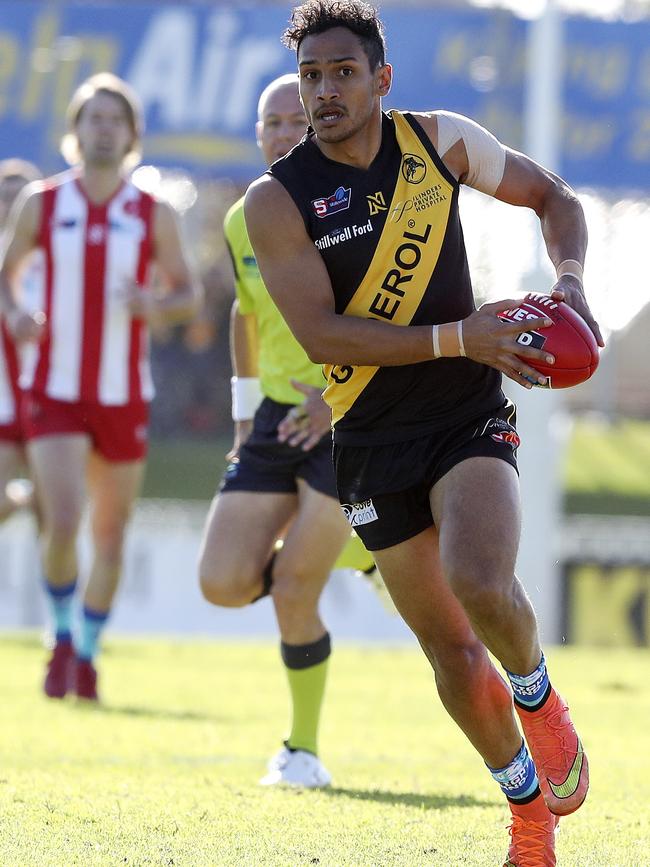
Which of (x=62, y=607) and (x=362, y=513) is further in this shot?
(x=62, y=607)

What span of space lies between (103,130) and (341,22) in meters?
4.38

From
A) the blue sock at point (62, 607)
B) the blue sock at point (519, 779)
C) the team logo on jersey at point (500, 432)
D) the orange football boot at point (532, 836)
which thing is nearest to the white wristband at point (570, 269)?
the team logo on jersey at point (500, 432)

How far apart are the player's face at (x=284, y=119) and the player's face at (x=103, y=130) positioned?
8.65 ft

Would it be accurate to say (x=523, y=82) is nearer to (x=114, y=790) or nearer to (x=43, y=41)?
(x=43, y=41)

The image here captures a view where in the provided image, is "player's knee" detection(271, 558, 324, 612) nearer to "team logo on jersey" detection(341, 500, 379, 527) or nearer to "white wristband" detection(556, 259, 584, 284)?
"team logo on jersey" detection(341, 500, 379, 527)

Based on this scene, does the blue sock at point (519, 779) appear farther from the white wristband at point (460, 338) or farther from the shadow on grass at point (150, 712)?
the shadow on grass at point (150, 712)

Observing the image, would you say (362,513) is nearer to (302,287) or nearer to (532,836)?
(302,287)

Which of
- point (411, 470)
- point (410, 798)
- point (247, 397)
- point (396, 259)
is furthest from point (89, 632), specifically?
point (396, 259)

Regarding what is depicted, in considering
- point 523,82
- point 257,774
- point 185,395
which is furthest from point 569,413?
point 257,774

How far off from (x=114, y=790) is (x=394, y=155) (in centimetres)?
245

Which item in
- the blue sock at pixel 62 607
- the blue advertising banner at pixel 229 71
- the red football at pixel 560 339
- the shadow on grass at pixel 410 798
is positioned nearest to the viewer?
the red football at pixel 560 339

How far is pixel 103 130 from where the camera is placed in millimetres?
8734

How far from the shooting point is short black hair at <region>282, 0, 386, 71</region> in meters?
4.56

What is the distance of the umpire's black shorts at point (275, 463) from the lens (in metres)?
6.33
